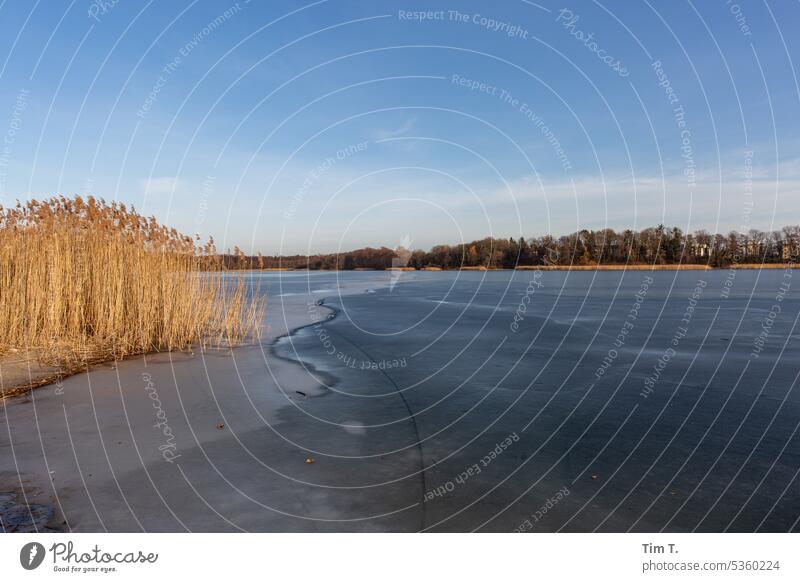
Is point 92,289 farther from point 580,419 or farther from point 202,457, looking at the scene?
point 580,419

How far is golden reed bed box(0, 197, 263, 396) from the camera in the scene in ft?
26.2

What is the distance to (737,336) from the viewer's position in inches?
383

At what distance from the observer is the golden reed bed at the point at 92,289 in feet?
26.2

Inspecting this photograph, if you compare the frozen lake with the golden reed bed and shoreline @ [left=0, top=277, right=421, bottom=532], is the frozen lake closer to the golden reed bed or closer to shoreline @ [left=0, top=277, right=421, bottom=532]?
shoreline @ [left=0, top=277, right=421, bottom=532]

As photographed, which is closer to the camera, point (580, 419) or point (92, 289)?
point (580, 419)

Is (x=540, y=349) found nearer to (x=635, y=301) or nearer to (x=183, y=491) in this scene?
(x=183, y=491)

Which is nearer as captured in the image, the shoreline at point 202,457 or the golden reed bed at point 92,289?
the shoreline at point 202,457

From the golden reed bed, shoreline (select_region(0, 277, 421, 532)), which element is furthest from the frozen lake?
the golden reed bed

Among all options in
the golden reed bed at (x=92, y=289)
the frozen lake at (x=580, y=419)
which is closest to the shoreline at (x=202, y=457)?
the frozen lake at (x=580, y=419)

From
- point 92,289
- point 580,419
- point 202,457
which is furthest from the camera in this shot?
point 92,289

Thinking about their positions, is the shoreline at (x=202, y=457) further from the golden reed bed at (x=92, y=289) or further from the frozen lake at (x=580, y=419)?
the golden reed bed at (x=92, y=289)

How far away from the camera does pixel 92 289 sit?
28.5 feet

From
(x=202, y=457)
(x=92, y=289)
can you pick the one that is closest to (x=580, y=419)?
(x=202, y=457)

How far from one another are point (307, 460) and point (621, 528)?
2309 mm
